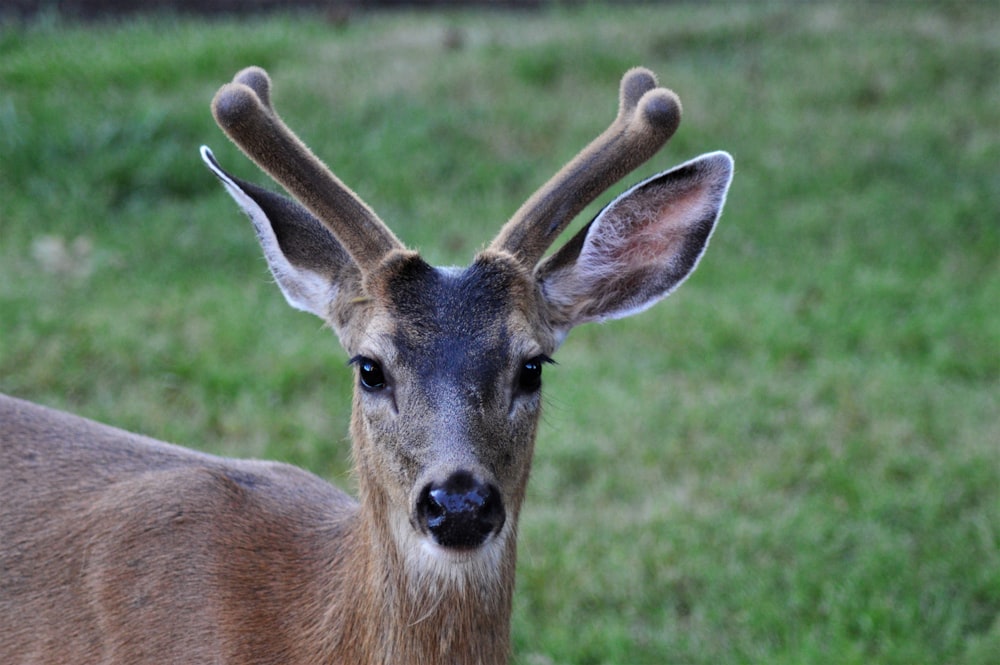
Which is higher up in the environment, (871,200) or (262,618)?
(871,200)

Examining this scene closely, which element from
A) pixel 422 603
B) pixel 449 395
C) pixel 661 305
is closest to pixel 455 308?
pixel 449 395

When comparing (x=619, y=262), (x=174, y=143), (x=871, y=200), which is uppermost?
(x=174, y=143)

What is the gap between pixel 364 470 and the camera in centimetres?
333

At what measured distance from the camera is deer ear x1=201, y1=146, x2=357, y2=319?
138 inches

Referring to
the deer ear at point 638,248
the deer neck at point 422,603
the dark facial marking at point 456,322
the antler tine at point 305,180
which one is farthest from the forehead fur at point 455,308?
the deer neck at point 422,603

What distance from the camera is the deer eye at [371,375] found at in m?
3.21

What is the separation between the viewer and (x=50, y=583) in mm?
3480

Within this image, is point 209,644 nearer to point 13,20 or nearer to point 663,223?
point 663,223

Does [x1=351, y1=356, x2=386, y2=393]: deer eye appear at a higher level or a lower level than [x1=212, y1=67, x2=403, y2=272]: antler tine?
lower

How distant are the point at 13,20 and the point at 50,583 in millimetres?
7060

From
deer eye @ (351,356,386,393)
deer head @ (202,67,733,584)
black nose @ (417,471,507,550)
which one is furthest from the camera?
deer eye @ (351,356,386,393)

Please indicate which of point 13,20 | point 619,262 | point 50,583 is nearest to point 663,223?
point 619,262

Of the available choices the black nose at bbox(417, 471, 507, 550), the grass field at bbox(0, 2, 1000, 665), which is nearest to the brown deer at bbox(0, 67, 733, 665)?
the black nose at bbox(417, 471, 507, 550)

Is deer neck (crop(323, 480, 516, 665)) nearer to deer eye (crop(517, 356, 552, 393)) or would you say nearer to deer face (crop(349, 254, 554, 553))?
deer face (crop(349, 254, 554, 553))
